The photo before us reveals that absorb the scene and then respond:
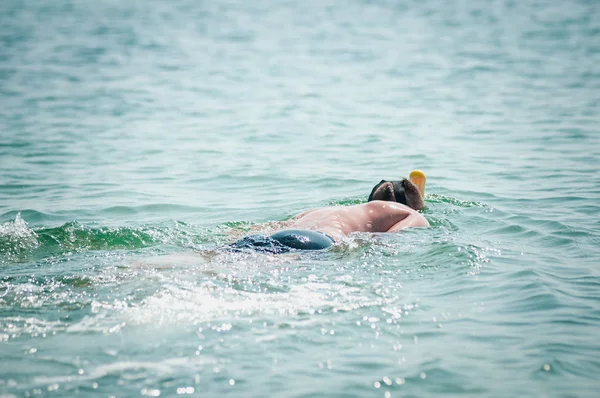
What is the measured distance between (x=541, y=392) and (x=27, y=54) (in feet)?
76.0

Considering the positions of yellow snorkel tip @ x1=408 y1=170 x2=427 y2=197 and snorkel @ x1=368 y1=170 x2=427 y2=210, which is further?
yellow snorkel tip @ x1=408 y1=170 x2=427 y2=197

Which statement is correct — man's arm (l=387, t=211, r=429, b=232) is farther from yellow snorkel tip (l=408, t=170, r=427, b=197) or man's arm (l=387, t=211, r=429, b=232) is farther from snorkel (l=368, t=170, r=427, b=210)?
yellow snorkel tip (l=408, t=170, r=427, b=197)

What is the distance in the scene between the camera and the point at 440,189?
995cm

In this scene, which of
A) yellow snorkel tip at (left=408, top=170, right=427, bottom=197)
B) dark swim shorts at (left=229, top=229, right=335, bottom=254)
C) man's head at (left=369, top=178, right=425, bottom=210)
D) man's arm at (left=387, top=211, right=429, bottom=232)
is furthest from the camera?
yellow snorkel tip at (left=408, top=170, right=427, bottom=197)

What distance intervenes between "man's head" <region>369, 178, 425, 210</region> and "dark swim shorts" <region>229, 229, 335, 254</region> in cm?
132

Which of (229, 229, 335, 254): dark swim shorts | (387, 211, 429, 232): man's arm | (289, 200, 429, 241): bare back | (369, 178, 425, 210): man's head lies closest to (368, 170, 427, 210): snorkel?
(369, 178, 425, 210): man's head

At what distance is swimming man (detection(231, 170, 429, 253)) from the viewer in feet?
21.5

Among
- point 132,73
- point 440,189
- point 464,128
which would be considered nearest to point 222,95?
point 132,73

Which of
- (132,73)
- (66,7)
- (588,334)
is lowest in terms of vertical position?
(588,334)

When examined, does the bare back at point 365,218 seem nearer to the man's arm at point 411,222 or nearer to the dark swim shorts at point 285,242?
the man's arm at point 411,222

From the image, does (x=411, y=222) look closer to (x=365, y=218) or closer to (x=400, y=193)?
(x=365, y=218)

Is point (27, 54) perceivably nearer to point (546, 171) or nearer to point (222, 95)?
point (222, 95)

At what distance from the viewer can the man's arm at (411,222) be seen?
726cm

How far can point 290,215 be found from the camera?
8891 mm
